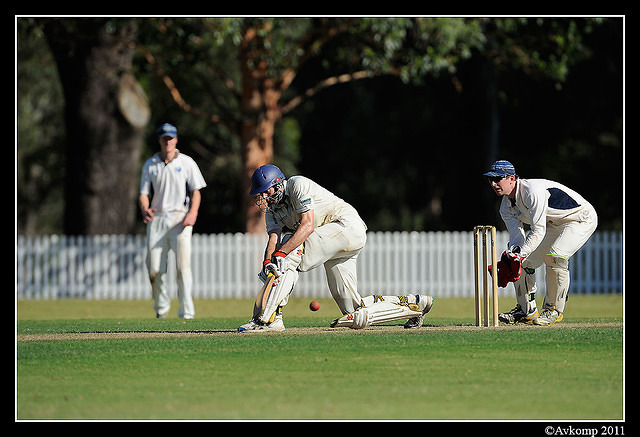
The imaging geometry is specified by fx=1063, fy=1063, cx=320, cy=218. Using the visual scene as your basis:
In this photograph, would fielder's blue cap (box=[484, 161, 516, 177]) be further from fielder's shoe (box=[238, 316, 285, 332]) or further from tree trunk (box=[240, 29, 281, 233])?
tree trunk (box=[240, 29, 281, 233])

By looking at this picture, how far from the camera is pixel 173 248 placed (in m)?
13.1

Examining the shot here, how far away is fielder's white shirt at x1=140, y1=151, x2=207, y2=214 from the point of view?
1307 cm

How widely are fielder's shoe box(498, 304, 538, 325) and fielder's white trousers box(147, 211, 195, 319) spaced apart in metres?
4.08

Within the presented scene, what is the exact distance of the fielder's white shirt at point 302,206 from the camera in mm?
9555

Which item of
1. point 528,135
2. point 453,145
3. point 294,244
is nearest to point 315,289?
point 294,244

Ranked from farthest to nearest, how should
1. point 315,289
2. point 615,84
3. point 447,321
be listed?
point 615,84
point 315,289
point 447,321

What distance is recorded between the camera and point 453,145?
39.9 m

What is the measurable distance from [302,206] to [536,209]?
2250 millimetres

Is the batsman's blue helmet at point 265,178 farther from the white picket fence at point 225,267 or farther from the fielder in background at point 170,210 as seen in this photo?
the white picket fence at point 225,267

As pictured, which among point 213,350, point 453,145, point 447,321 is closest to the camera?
point 213,350

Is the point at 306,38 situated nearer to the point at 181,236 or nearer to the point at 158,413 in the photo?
the point at 181,236

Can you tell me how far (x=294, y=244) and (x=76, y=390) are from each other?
2670 mm

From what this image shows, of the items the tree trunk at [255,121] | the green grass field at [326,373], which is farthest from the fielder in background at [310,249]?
the tree trunk at [255,121]

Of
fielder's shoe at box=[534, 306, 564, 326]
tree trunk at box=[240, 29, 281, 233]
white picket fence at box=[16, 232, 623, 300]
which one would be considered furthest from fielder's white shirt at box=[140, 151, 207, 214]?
tree trunk at box=[240, 29, 281, 233]
